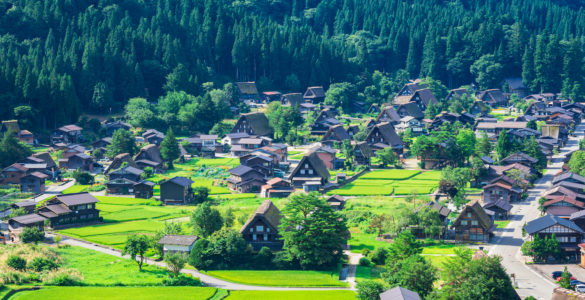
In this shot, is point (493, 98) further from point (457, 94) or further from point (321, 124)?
point (321, 124)

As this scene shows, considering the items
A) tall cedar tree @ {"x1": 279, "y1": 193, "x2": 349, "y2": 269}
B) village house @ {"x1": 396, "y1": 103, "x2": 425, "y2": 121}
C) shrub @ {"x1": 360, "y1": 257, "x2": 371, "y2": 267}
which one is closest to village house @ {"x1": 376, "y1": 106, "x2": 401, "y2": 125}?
village house @ {"x1": 396, "y1": 103, "x2": 425, "y2": 121}

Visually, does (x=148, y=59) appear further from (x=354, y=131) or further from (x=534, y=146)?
(x=534, y=146)

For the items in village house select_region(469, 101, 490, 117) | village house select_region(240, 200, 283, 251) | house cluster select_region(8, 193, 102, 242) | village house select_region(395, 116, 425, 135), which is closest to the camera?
village house select_region(240, 200, 283, 251)

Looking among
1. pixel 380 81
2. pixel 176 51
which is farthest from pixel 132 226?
pixel 380 81

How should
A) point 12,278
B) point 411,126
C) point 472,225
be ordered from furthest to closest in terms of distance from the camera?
1. point 411,126
2. point 472,225
3. point 12,278

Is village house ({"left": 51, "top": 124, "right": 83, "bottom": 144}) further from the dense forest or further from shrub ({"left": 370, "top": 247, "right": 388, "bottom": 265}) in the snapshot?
shrub ({"left": 370, "top": 247, "right": 388, "bottom": 265})

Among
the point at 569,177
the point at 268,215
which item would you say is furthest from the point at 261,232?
the point at 569,177

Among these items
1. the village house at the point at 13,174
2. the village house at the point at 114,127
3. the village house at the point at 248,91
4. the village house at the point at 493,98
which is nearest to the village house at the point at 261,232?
the village house at the point at 13,174

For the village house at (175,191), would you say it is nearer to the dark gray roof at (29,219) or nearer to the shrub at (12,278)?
the dark gray roof at (29,219)
